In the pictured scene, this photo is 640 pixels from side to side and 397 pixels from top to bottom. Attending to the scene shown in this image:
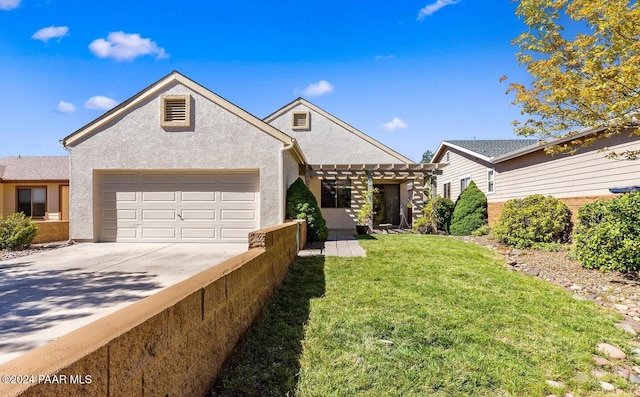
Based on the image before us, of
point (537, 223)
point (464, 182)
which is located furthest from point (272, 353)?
point (464, 182)

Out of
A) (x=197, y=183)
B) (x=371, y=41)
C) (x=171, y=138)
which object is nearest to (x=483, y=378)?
(x=197, y=183)

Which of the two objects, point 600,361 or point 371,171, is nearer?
point 600,361

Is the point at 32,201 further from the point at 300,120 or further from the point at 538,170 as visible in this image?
the point at 538,170

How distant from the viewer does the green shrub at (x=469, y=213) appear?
48.1 feet

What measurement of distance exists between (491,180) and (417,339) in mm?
14664

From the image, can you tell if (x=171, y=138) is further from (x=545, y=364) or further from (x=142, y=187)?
(x=545, y=364)

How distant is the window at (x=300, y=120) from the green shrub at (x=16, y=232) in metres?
12.0

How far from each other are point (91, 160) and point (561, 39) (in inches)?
515

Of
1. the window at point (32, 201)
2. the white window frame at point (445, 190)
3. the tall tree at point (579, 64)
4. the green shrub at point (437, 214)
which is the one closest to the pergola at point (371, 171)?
the green shrub at point (437, 214)

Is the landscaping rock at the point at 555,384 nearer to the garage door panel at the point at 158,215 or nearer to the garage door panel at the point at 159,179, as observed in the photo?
the garage door panel at the point at 158,215

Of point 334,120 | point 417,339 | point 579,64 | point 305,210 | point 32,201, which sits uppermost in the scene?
point 334,120

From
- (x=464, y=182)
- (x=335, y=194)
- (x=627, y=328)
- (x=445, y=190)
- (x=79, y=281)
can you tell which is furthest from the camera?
(x=445, y=190)

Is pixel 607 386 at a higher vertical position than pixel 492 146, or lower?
lower

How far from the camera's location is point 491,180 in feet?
52.3
